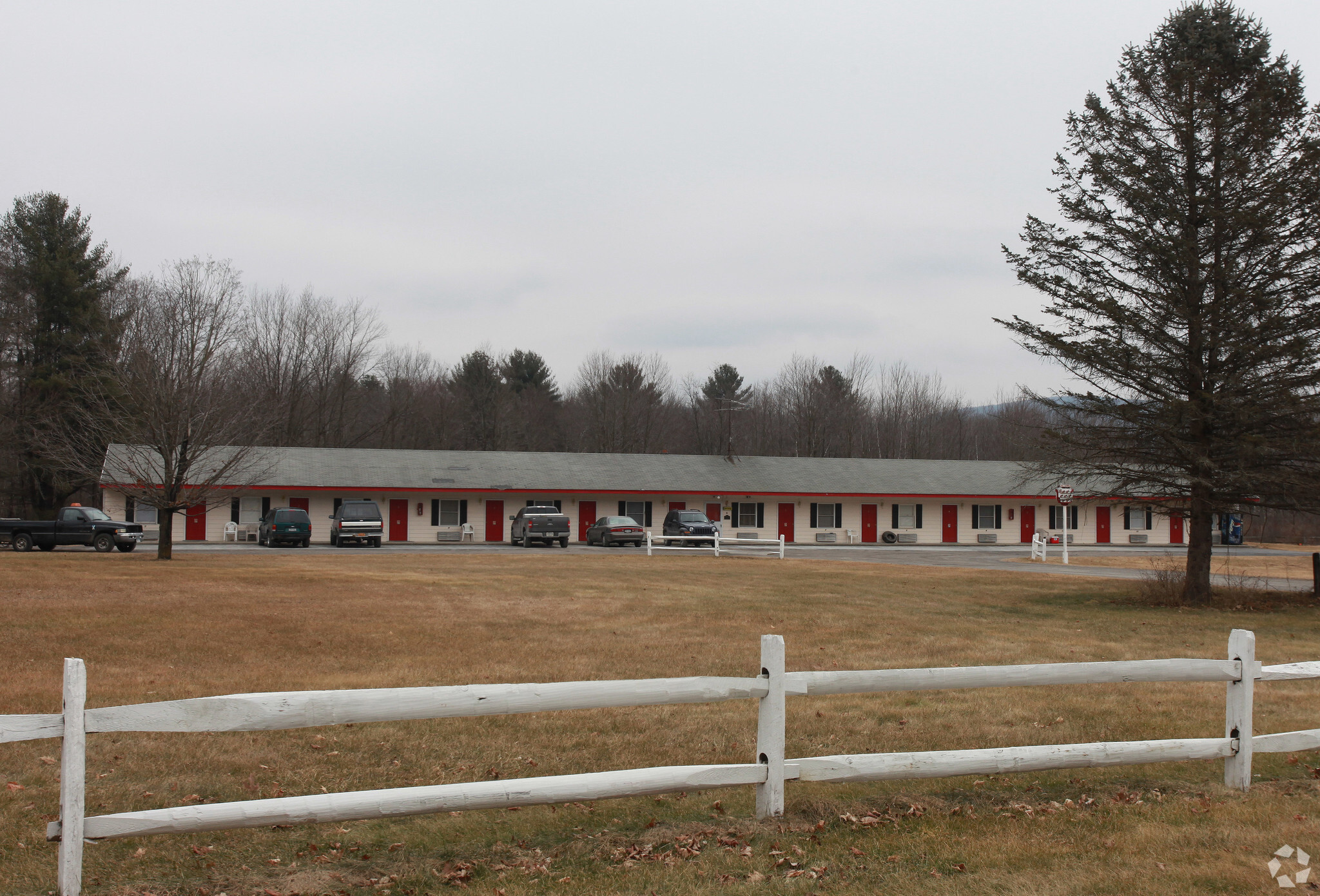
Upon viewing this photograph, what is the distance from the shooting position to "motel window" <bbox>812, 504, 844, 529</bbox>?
176ft

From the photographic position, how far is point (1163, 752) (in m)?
6.49

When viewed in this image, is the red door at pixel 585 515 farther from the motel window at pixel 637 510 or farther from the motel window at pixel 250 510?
the motel window at pixel 250 510

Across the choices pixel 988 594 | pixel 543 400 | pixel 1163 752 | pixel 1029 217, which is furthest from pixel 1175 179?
pixel 543 400

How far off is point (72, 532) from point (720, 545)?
24.5 metres

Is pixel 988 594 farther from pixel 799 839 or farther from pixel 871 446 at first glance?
pixel 871 446

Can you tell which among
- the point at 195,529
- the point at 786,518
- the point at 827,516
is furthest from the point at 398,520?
the point at 827,516

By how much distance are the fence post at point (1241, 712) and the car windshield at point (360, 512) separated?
38.3 m

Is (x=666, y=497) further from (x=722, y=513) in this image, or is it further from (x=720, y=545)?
(x=720, y=545)

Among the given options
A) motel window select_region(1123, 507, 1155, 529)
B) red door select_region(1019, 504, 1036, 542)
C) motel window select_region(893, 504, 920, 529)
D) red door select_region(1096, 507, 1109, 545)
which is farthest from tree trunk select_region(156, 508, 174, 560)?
motel window select_region(1123, 507, 1155, 529)

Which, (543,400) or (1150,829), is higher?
(543,400)

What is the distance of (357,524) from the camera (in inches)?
1638

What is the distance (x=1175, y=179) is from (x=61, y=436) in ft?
115

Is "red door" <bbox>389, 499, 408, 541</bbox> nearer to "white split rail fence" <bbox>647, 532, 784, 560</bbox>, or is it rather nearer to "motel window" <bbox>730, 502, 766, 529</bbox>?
"white split rail fence" <bbox>647, 532, 784, 560</bbox>

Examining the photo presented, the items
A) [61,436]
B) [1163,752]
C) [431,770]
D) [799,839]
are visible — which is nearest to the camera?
[799,839]
